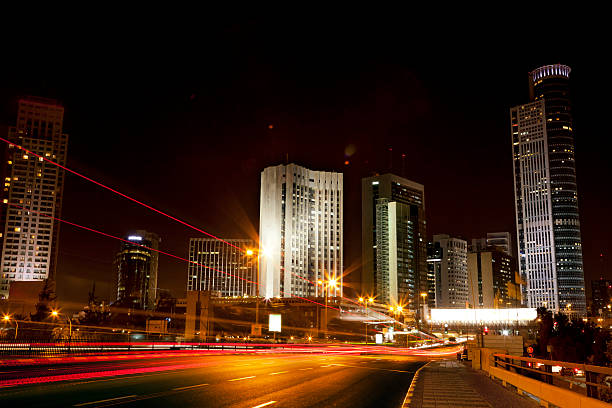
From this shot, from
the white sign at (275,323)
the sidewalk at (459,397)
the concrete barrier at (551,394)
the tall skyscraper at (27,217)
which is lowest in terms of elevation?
the white sign at (275,323)

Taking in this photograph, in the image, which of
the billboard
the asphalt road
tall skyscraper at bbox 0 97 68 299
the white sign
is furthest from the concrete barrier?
tall skyscraper at bbox 0 97 68 299

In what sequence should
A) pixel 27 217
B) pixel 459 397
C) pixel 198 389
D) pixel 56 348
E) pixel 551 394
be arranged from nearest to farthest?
pixel 551 394, pixel 459 397, pixel 198 389, pixel 56 348, pixel 27 217

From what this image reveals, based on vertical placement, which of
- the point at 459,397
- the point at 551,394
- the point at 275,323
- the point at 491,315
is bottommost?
the point at 491,315

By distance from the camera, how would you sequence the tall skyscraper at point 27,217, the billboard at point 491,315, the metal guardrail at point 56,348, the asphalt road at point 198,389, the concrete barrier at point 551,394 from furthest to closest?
the tall skyscraper at point 27,217 < the billboard at point 491,315 < the metal guardrail at point 56,348 < the asphalt road at point 198,389 < the concrete barrier at point 551,394

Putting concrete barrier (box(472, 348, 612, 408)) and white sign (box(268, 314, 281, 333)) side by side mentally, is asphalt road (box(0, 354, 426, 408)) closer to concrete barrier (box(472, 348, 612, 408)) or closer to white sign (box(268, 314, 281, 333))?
concrete barrier (box(472, 348, 612, 408))

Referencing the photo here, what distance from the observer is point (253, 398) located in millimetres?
14680

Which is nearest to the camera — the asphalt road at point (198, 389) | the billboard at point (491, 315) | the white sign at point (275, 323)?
the asphalt road at point (198, 389)

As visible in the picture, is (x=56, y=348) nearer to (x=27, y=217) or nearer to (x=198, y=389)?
(x=198, y=389)

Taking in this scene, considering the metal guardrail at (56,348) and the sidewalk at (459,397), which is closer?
the sidewalk at (459,397)

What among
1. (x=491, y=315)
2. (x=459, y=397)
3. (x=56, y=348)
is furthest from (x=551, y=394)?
(x=491, y=315)

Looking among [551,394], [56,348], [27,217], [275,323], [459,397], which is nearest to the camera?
[551,394]

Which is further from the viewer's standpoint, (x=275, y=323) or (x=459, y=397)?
(x=275, y=323)

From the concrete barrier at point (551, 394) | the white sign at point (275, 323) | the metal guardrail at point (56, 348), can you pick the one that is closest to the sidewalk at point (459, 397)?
the concrete barrier at point (551, 394)

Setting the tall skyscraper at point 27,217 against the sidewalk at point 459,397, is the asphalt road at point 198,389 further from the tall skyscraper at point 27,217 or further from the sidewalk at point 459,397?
the tall skyscraper at point 27,217
